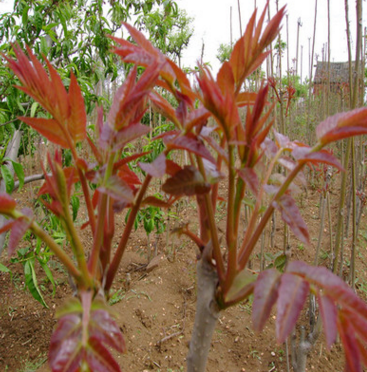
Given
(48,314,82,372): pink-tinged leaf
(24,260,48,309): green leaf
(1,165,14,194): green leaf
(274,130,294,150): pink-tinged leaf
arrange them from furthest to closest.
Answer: (24,260,48,309): green leaf < (1,165,14,194): green leaf < (274,130,294,150): pink-tinged leaf < (48,314,82,372): pink-tinged leaf

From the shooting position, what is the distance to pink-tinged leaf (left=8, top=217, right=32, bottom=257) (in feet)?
1.04

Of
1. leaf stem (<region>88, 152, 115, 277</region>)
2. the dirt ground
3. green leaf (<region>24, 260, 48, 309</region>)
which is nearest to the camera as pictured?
leaf stem (<region>88, 152, 115, 277</region>)

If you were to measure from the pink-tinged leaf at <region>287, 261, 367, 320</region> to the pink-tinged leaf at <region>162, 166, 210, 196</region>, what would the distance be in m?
0.14

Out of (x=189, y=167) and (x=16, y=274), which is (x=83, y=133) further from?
(x=16, y=274)

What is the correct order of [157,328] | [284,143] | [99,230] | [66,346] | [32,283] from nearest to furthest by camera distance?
1. [66,346]
2. [99,230]
3. [284,143]
4. [32,283]
5. [157,328]

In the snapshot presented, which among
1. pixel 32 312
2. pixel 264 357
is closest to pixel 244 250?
pixel 264 357

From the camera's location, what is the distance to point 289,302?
0.28m

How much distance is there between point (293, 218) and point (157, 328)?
6.18 ft

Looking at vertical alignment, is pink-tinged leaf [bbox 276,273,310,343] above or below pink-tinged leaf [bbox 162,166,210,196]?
below

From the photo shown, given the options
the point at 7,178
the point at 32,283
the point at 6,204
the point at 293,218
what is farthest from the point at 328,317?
the point at 32,283

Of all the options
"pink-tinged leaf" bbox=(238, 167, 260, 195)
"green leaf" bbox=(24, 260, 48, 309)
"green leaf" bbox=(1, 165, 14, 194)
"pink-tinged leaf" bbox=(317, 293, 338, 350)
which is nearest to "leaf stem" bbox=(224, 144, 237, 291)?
"pink-tinged leaf" bbox=(238, 167, 260, 195)

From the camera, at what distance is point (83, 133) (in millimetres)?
413

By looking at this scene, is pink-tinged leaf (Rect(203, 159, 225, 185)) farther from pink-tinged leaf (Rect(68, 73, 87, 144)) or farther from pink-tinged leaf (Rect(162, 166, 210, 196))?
pink-tinged leaf (Rect(68, 73, 87, 144))

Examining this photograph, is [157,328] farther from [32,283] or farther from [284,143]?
[284,143]
